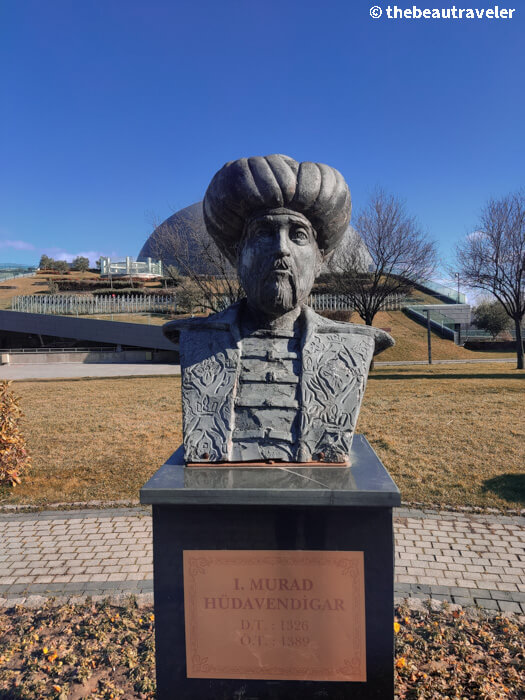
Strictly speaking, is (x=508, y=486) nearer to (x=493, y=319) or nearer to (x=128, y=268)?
(x=493, y=319)

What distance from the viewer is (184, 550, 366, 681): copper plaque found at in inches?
93.0

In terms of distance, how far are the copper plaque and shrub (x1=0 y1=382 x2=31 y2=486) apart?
14.8ft

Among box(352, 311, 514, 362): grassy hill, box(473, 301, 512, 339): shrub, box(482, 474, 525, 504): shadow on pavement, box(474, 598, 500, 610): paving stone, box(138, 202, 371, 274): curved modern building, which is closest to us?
box(474, 598, 500, 610): paving stone

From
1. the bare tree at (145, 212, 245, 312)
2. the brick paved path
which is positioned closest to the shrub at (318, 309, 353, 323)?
the bare tree at (145, 212, 245, 312)

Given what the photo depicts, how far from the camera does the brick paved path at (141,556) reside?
12.4 ft

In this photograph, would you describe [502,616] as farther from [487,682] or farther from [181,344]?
[181,344]

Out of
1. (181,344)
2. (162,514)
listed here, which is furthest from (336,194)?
(162,514)

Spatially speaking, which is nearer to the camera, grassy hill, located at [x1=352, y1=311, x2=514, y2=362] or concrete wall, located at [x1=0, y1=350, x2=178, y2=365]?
grassy hill, located at [x1=352, y1=311, x2=514, y2=362]

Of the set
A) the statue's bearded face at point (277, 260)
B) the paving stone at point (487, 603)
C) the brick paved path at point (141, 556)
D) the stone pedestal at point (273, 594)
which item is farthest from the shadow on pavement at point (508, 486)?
the statue's bearded face at point (277, 260)

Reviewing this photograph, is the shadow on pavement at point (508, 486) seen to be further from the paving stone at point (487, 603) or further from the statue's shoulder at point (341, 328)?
the statue's shoulder at point (341, 328)

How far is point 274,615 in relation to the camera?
2391mm

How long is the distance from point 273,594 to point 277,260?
1.80 m

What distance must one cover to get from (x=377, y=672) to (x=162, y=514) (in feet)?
4.40

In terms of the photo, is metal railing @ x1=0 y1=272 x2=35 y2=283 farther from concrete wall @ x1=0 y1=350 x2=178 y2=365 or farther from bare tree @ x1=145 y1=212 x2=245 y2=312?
bare tree @ x1=145 y1=212 x2=245 y2=312
